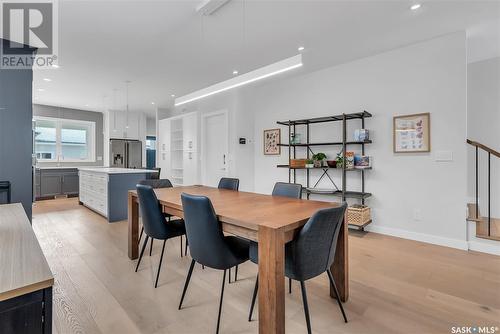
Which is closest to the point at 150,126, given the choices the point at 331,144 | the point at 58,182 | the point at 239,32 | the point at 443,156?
the point at 58,182

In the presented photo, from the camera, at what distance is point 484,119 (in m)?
3.76

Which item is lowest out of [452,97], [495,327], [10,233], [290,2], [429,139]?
[495,327]

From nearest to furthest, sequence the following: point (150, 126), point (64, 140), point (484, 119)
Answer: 1. point (484, 119)
2. point (64, 140)
3. point (150, 126)

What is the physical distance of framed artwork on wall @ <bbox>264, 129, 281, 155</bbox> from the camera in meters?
4.80

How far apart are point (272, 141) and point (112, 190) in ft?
10.1

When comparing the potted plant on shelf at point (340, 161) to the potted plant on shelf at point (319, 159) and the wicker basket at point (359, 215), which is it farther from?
the wicker basket at point (359, 215)

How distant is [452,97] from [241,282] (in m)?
3.33

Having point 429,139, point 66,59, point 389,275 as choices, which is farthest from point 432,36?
point 66,59

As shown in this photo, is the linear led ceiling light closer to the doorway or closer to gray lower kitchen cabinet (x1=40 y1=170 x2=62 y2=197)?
gray lower kitchen cabinet (x1=40 y1=170 x2=62 y2=197)

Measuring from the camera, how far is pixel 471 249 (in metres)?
3.01

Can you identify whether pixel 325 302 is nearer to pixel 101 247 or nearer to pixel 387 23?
pixel 101 247

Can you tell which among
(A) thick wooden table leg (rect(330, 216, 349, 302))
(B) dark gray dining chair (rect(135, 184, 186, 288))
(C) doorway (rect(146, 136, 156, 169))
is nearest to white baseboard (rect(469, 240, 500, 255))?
(A) thick wooden table leg (rect(330, 216, 349, 302))

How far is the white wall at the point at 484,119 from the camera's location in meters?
3.69

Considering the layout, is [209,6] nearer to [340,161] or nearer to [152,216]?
[152,216]
